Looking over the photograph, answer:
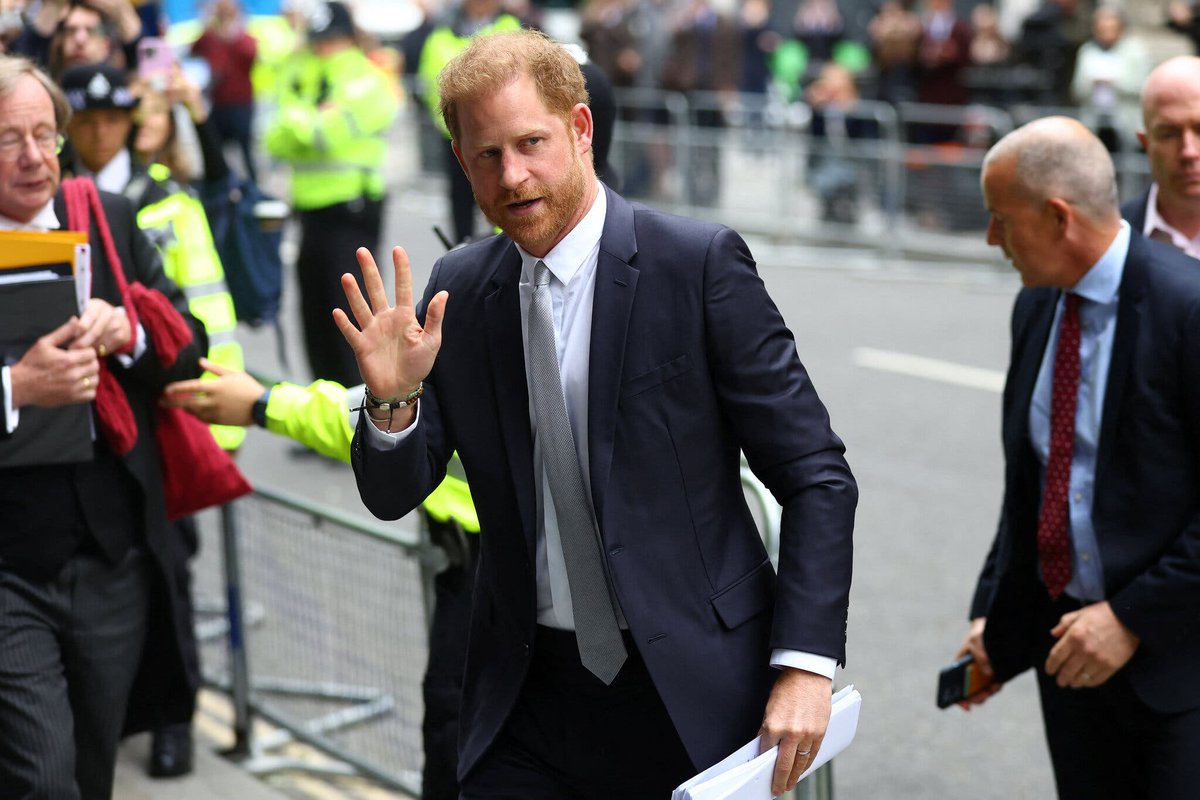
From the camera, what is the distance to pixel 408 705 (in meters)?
5.20

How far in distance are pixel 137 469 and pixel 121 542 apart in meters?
0.18

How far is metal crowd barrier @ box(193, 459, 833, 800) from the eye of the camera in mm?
4934

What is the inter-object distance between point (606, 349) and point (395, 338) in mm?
363

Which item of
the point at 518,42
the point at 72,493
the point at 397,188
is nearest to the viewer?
the point at 518,42

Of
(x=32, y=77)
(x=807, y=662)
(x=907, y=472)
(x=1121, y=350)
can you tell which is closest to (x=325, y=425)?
(x=32, y=77)

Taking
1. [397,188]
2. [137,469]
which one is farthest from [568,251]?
[397,188]

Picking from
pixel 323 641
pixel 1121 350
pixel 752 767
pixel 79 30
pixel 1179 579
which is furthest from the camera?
pixel 79 30

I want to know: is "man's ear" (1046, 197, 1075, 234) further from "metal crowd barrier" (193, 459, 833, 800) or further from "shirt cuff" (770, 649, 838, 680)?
"metal crowd barrier" (193, 459, 833, 800)

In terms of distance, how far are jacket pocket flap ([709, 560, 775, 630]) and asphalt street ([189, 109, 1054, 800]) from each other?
98.2 inches

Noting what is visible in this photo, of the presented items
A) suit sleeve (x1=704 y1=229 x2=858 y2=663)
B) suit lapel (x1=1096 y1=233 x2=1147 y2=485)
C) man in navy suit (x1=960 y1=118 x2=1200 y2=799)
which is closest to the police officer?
man in navy suit (x1=960 y1=118 x2=1200 y2=799)

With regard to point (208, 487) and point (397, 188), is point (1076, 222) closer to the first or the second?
point (208, 487)

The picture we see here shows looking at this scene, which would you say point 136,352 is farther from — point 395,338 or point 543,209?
point 543,209

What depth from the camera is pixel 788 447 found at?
9.00ft

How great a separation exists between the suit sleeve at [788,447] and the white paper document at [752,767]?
117 mm
